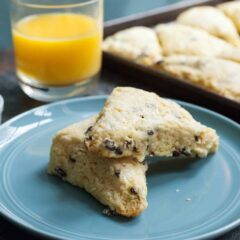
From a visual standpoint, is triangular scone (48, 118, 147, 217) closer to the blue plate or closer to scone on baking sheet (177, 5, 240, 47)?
the blue plate

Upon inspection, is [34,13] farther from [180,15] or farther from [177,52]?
[180,15]

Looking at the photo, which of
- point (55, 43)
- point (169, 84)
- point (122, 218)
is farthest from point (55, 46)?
point (122, 218)

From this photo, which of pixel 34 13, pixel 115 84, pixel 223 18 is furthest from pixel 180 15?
pixel 34 13

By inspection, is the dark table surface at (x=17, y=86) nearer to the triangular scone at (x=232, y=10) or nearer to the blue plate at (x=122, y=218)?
the blue plate at (x=122, y=218)

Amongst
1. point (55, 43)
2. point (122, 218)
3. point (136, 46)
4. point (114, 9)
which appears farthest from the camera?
point (114, 9)

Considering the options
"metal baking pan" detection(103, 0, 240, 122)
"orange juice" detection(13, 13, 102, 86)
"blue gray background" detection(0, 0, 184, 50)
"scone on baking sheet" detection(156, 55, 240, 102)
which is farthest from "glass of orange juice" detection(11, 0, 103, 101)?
"blue gray background" detection(0, 0, 184, 50)

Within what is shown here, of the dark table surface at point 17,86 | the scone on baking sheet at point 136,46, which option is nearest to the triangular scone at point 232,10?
the scone on baking sheet at point 136,46

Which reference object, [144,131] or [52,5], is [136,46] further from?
[144,131]
